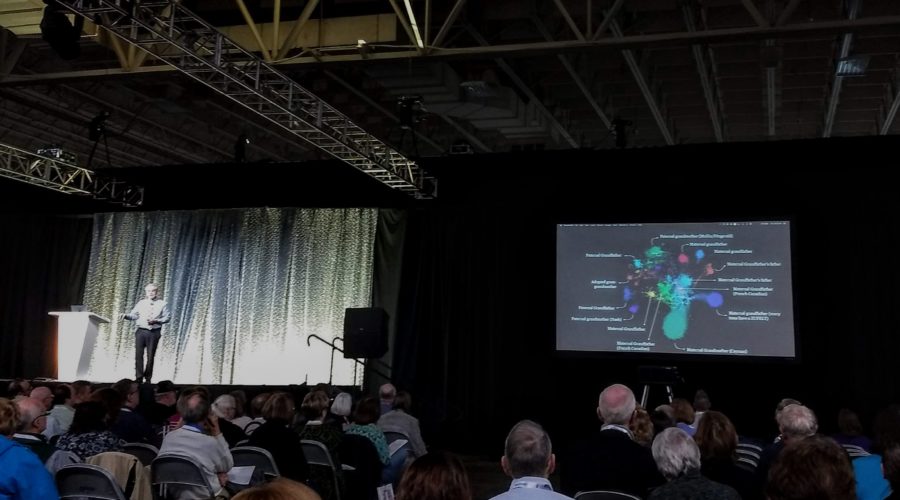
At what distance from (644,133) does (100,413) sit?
998 centimetres

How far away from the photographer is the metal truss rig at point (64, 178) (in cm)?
1033

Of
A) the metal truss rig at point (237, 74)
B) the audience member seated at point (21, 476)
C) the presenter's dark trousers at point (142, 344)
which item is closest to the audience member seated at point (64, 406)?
the audience member seated at point (21, 476)

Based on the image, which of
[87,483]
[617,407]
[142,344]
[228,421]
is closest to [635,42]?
[617,407]

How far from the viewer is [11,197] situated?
41.0ft

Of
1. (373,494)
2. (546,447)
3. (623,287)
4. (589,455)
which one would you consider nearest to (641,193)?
(623,287)

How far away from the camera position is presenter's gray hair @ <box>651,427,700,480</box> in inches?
124

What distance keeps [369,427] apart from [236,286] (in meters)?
7.43

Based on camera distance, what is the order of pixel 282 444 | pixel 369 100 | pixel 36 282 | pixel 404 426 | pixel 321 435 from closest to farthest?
1. pixel 282 444
2. pixel 321 435
3. pixel 404 426
4. pixel 369 100
5. pixel 36 282

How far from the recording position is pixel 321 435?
16.1 feet

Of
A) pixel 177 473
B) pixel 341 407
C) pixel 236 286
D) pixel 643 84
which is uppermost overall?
pixel 643 84

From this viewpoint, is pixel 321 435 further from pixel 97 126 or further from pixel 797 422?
pixel 97 126

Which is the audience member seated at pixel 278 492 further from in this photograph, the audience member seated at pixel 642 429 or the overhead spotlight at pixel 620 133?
the overhead spotlight at pixel 620 133

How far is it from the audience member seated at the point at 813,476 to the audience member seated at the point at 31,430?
3270mm

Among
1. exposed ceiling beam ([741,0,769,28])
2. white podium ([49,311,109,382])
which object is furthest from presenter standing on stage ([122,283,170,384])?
exposed ceiling beam ([741,0,769,28])
